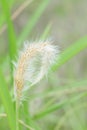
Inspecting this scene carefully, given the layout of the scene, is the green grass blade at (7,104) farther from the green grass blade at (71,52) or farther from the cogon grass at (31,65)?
the green grass blade at (71,52)

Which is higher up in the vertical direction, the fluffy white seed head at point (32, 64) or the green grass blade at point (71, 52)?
the green grass blade at point (71, 52)

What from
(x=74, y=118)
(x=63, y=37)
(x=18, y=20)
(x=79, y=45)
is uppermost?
(x=18, y=20)

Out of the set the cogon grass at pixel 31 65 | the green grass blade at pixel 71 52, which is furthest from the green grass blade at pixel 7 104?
the green grass blade at pixel 71 52

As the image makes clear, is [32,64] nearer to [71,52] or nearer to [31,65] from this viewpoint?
[31,65]

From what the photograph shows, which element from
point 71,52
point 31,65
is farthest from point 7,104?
point 71,52

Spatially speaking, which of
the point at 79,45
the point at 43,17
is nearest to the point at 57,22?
the point at 43,17

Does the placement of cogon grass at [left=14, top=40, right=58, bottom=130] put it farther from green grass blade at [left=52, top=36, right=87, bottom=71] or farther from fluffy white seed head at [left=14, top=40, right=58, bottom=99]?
green grass blade at [left=52, top=36, right=87, bottom=71]

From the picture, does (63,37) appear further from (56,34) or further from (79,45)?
(79,45)
